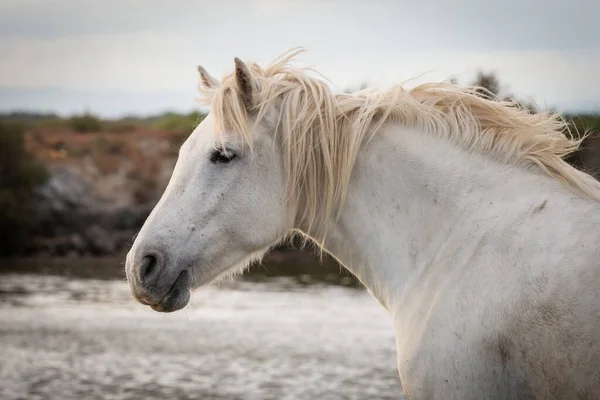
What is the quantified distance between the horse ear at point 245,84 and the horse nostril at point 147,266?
0.76 m

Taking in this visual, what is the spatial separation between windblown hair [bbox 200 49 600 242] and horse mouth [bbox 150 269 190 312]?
1.84ft

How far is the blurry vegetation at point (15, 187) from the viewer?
30.5 m

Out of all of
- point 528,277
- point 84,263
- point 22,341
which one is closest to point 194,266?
point 528,277

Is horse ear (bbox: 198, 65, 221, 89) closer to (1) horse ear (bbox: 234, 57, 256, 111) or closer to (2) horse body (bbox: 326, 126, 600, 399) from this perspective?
(1) horse ear (bbox: 234, 57, 256, 111)

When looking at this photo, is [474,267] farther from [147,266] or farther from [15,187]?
[15,187]

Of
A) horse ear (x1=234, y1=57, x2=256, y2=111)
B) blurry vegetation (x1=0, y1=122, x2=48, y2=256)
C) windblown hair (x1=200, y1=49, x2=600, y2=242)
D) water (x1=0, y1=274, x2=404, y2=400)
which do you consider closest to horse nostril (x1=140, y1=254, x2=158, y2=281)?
windblown hair (x1=200, y1=49, x2=600, y2=242)

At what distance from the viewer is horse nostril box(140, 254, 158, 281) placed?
10.3 ft

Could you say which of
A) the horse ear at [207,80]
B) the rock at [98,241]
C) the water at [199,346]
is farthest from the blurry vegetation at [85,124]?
the horse ear at [207,80]

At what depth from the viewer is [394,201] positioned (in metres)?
3.21

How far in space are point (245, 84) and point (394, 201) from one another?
32.0 inches

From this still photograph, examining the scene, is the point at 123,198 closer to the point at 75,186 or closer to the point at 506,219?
the point at 75,186

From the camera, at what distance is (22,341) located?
48.1ft

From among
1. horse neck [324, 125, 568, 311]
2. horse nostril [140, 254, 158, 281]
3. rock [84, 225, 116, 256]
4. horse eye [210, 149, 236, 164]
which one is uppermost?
horse eye [210, 149, 236, 164]

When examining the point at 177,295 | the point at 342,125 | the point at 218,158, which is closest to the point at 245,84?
the point at 218,158
